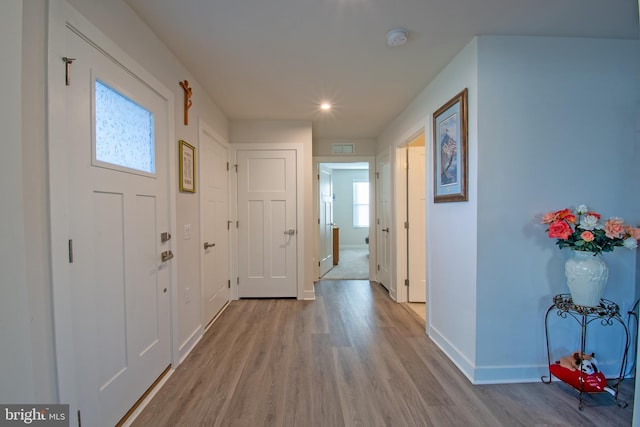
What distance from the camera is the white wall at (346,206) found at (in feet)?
25.6

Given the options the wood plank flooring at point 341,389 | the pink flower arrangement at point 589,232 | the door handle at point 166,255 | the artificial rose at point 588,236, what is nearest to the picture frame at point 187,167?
the door handle at point 166,255

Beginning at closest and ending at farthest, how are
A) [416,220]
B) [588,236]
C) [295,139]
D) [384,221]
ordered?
1. [588,236]
2. [416,220]
3. [295,139]
4. [384,221]

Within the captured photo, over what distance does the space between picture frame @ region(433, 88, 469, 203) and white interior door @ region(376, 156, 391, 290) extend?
134 cm

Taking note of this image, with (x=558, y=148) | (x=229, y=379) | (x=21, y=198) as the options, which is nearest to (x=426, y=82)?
(x=558, y=148)

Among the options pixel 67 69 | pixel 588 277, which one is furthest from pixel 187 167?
pixel 588 277

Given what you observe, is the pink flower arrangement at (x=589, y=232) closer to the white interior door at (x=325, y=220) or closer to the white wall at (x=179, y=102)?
the white wall at (x=179, y=102)

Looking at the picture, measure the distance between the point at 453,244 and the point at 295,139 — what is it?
7.42ft

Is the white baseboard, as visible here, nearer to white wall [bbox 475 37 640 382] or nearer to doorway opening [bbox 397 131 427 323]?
white wall [bbox 475 37 640 382]

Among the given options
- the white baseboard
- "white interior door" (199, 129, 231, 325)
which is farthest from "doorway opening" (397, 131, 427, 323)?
"white interior door" (199, 129, 231, 325)

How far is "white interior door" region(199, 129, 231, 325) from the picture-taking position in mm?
2541

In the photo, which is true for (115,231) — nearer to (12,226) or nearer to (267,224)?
(12,226)

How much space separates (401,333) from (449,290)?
2.28 ft

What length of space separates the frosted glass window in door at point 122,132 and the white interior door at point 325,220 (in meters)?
2.89

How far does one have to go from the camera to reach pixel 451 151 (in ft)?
6.68
